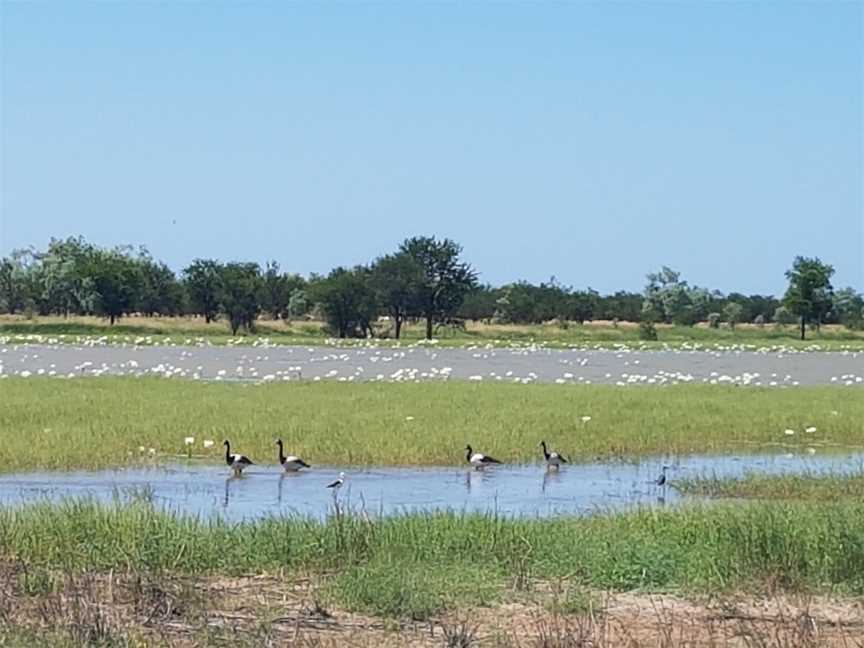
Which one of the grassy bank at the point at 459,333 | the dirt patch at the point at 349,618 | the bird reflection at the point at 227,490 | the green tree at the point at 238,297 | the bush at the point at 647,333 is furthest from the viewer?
the green tree at the point at 238,297

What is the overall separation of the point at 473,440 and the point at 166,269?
84.4 m

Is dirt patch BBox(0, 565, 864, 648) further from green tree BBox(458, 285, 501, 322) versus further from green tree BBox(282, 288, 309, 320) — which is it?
green tree BBox(458, 285, 501, 322)

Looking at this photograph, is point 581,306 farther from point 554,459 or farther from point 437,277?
point 554,459

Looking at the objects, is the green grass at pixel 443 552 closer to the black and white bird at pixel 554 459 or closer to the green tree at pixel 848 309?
the black and white bird at pixel 554 459

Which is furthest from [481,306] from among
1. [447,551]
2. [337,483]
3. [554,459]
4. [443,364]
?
[447,551]

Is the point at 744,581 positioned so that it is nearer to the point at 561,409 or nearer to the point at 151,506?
the point at 151,506

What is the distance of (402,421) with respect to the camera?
23.5 m

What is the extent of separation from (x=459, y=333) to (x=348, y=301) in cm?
731

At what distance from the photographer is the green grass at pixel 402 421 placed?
65.1 feet

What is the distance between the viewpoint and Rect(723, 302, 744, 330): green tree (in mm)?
103438

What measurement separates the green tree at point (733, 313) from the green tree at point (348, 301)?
31339 millimetres

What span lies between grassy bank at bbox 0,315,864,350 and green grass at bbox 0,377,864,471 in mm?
38256

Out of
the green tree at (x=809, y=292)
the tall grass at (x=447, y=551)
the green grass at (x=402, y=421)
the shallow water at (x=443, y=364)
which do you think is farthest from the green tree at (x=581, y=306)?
the tall grass at (x=447, y=551)

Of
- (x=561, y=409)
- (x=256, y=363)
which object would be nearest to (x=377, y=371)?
(x=256, y=363)
